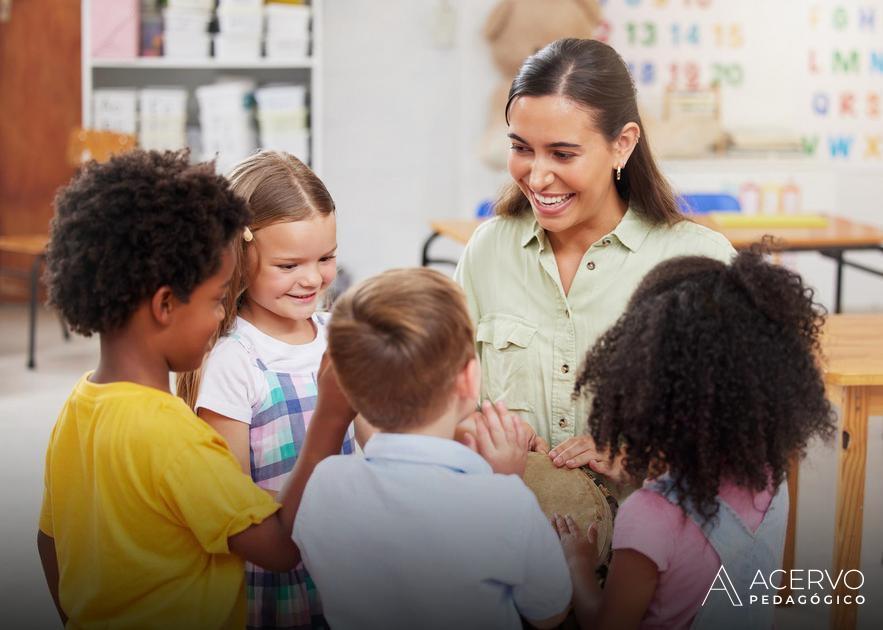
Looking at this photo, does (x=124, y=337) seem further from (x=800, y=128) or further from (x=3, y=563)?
(x=800, y=128)

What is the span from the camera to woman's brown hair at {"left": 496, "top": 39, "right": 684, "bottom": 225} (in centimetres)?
203

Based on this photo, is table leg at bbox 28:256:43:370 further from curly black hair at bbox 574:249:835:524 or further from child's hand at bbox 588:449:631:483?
curly black hair at bbox 574:249:835:524

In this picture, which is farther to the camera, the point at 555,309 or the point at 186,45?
the point at 186,45

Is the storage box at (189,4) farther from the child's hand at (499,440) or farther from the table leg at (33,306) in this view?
the child's hand at (499,440)

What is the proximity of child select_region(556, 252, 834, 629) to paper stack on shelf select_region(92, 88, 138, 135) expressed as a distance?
4.51 metres

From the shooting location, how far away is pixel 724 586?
145 cm

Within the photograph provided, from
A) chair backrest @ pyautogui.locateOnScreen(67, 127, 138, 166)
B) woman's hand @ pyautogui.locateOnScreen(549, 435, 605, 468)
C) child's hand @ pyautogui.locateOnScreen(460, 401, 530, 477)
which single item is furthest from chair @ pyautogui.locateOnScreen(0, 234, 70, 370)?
child's hand @ pyautogui.locateOnScreen(460, 401, 530, 477)

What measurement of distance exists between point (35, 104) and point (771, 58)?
404 cm

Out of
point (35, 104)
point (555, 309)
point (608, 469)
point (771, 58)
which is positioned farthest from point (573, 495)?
point (35, 104)

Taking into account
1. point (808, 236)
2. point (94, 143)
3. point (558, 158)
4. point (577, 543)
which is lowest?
point (577, 543)

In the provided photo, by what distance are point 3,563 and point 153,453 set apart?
6.12 feet

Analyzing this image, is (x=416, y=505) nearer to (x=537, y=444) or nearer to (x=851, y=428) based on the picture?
(x=537, y=444)

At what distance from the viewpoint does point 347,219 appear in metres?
6.30

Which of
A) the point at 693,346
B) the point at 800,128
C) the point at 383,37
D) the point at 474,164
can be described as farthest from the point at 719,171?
the point at 693,346
